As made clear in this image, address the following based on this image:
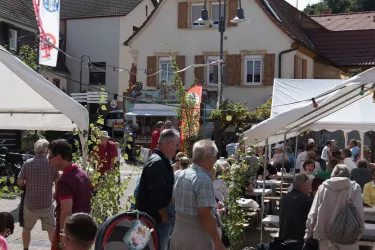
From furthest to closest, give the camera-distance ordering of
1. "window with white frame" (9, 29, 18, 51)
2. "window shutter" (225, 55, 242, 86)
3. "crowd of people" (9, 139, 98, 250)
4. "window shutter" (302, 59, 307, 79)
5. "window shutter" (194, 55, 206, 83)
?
"window with white frame" (9, 29, 18, 51) → "window shutter" (302, 59, 307, 79) → "window shutter" (194, 55, 206, 83) → "window shutter" (225, 55, 242, 86) → "crowd of people" (9, 139, 98, 250)

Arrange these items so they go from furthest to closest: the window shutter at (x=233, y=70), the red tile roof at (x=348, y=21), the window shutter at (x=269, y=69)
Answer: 1. the red tile roof at (x=348, y=21)
2. the window shutter at (x=233, y=70)
3. the window shutter at (x=269, y=69)

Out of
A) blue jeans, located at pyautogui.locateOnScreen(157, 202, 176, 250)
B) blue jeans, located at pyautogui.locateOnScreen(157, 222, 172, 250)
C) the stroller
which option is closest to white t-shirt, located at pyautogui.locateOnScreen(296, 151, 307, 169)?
blue jeans, located at pyautogui.locateOnScreen(157, 202, 176, 250)

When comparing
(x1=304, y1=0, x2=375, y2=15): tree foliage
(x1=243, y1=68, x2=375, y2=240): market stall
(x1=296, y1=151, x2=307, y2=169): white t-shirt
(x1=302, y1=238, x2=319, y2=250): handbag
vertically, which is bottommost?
(x1=302, y1=238, x2=319, y2=250): handbag

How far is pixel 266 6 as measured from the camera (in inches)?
1120

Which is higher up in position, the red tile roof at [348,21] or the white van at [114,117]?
the red tile roof at [348,21]

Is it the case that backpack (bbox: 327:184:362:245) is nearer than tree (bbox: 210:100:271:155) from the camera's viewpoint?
Yes

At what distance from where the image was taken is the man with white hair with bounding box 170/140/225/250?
480cm

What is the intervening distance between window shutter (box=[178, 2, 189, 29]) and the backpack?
23.3 m

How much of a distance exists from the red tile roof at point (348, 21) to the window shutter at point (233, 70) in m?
11.0

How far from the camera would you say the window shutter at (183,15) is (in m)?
28.9

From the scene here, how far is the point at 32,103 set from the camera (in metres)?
7.32

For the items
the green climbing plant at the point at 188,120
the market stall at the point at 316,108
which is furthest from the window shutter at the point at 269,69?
the market stall at the point at 316,108

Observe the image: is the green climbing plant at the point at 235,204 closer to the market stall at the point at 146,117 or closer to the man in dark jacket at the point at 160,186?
the man in dark jacket at the point at 160,186

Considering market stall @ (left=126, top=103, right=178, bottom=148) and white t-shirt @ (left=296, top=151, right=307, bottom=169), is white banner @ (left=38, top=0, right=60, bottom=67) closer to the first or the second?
white t-shirt @ (left=296, top=151, right=307, bottom=169)
